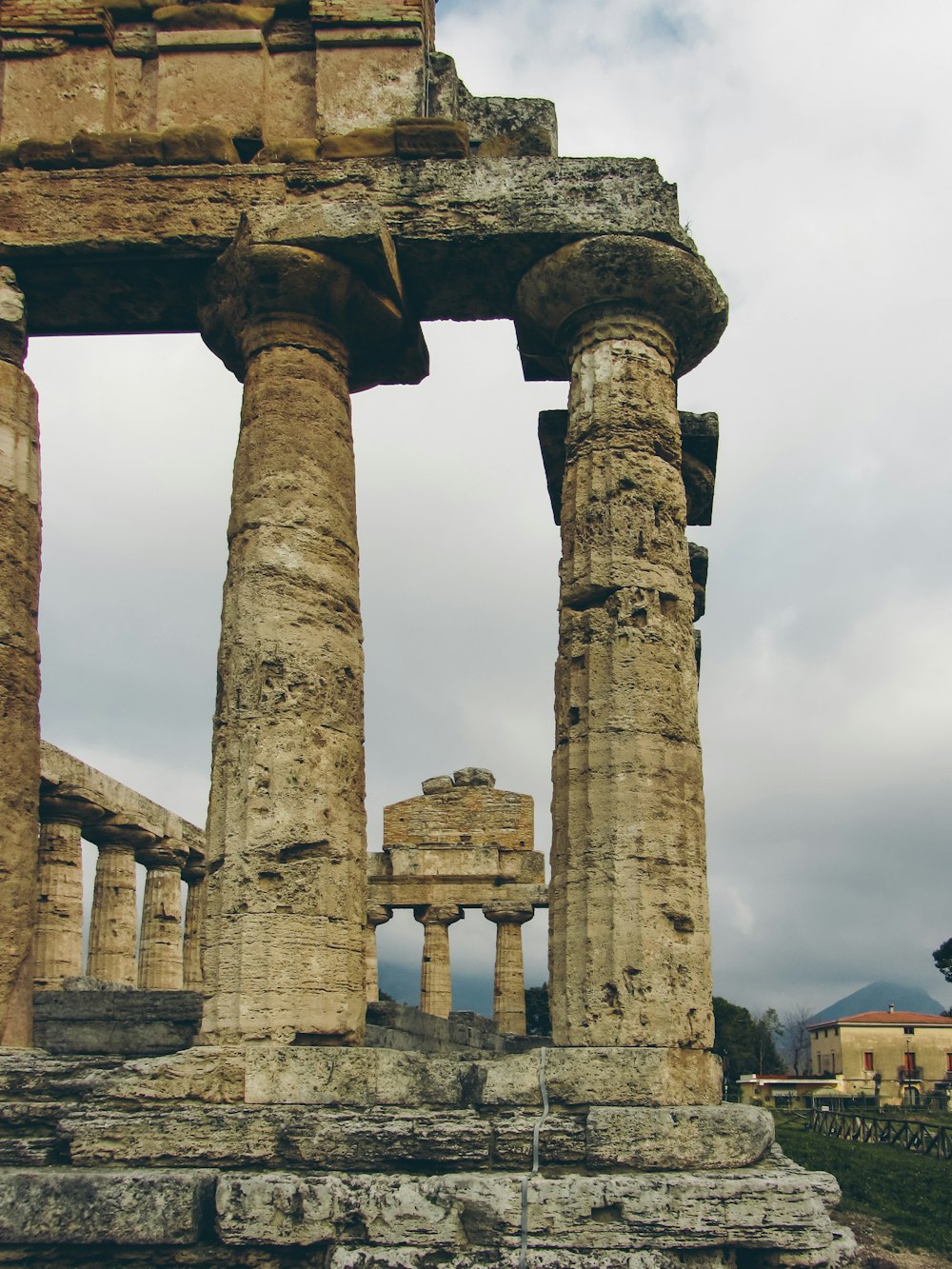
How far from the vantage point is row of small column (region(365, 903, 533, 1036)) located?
30562mm

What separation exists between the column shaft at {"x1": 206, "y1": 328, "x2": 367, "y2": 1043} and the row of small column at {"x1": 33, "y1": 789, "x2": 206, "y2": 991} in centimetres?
934

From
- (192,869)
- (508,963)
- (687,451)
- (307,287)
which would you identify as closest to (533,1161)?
(307,287)

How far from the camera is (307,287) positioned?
1150cm

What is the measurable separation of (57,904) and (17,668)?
39.0 ft

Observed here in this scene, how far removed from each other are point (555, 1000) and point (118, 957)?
1674 cm

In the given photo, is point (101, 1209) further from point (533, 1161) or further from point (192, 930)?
point (192, 930)

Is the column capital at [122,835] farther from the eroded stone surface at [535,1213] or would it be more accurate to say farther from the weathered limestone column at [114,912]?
the eroded stone surface at [535,1213]

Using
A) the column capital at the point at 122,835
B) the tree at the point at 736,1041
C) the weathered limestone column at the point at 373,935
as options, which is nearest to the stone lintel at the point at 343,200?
the column capital at the point at 122,835

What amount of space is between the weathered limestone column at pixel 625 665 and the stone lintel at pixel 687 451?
4.55ft

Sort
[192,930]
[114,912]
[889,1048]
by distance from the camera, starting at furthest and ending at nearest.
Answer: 1. [889,1048]
2. [192,930]
3. [114,912]

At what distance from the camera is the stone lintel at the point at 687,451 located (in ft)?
44.7

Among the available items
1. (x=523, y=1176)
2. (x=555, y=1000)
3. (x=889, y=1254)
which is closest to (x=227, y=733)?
(x=555, y=1000)

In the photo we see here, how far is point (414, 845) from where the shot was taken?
31.1 m

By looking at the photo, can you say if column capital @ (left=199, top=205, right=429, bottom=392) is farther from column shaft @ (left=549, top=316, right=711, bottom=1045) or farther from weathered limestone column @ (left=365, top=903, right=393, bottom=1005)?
weathered limestone column @ (left=365, top=903, right=393, bottom=1005)
